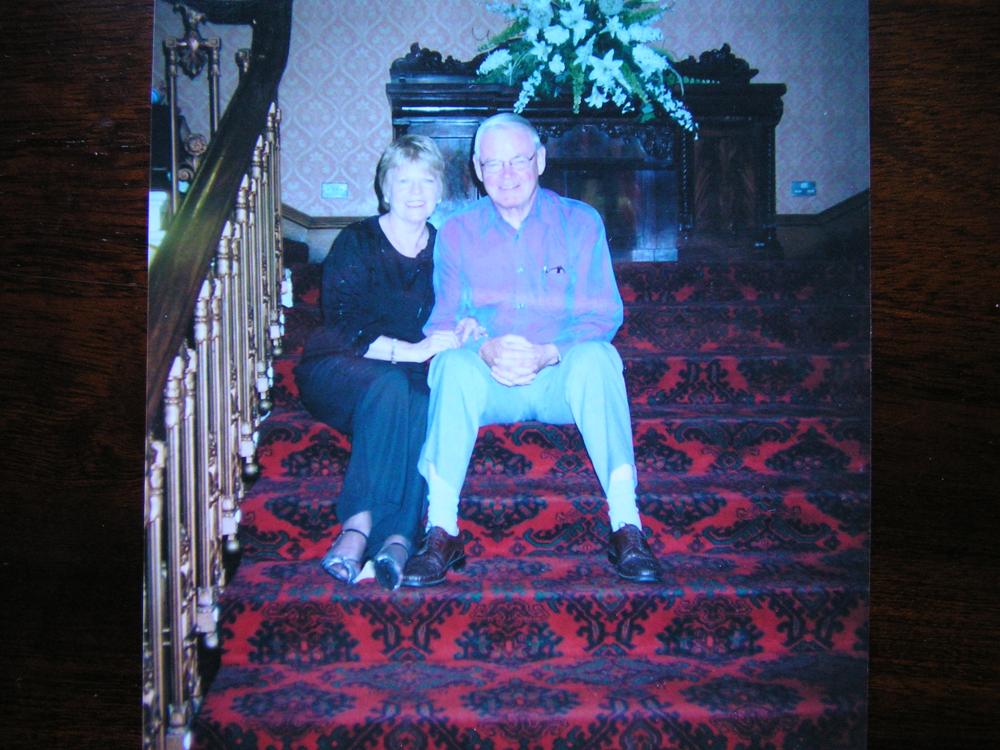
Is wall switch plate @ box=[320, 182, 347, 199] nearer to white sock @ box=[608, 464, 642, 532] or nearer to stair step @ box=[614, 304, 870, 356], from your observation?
stair step @ box=[614, 304, 870, 356]

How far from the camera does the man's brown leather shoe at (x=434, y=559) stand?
1.25 m

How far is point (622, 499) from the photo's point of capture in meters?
1.28

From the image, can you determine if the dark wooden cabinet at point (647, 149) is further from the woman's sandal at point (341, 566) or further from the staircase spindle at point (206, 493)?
the woman's sandal at point (341, 566)

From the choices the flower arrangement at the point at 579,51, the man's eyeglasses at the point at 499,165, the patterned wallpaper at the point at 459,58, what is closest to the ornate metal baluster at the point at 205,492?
the patterned wallpaper at the point at 459,58

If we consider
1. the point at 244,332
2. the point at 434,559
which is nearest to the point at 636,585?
the point at 434,559

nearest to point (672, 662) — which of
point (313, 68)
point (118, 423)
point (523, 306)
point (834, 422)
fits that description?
point (834, 422)

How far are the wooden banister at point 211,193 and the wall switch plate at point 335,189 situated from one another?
193mm

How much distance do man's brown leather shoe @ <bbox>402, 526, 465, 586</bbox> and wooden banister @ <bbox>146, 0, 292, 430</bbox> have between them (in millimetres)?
574

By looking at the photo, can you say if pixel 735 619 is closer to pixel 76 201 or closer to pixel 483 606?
pixel 483 606

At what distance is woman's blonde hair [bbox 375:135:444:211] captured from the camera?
4.40ft

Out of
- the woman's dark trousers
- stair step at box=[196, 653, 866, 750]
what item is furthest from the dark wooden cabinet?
stair step at box=[196, 653, 866, 750]

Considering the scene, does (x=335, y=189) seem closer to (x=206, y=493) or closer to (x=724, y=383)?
(x=206, y=493)

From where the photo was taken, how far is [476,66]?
1.35m

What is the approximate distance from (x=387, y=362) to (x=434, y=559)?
1.37ft
